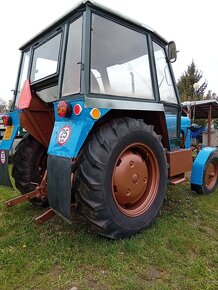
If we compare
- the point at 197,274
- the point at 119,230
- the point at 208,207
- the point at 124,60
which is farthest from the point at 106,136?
the point at 208,207

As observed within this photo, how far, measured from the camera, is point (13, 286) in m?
1.85

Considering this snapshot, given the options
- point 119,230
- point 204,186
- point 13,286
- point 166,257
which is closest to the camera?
point 13,286

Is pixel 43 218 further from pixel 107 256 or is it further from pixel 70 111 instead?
pixel 70 111

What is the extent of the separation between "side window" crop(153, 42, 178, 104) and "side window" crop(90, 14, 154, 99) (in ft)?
0.91

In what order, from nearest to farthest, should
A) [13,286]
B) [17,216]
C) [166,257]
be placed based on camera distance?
[13,286]
[166,257]
[17,216]

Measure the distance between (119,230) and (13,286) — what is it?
3.23 ft

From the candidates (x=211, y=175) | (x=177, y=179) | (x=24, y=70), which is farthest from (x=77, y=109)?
(x=211, y=175)

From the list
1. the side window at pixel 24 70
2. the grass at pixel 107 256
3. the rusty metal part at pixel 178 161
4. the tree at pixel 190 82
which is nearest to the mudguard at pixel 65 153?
the grass at pixel 107 256

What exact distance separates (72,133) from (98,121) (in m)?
0.40

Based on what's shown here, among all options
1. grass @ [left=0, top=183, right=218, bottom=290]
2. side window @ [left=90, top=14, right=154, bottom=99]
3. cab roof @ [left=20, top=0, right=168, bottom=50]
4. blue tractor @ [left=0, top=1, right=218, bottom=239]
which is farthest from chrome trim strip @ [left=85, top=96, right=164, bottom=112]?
grass @ [left=0, top=183, right=218, bottom=290]

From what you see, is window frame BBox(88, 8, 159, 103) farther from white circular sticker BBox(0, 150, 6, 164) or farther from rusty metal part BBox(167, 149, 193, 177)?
white circular sticker BBox(0, 150, 6, 164)

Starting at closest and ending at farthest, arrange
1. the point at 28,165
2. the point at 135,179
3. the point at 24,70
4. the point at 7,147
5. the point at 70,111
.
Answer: the point at 70,111, the point at 135,179, the point at 7,147, the point at 28,165, the point at 24,70

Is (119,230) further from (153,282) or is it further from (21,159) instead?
(21,159)

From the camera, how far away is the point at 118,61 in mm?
2887
